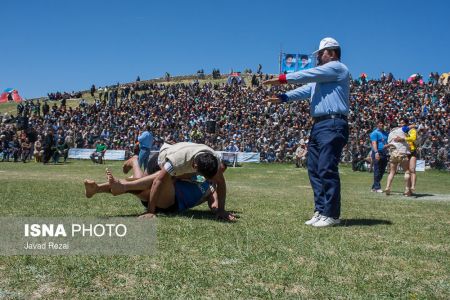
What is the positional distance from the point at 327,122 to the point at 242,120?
28787mm

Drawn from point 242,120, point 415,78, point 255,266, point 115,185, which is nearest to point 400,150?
point 115,185

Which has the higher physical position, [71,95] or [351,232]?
[71,95]

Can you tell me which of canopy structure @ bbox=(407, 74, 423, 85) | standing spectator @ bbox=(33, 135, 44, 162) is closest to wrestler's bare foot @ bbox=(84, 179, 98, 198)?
standing spectator @ bbox=(33, 135, 44, 162)

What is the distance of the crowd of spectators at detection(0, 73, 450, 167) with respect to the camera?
2764cm

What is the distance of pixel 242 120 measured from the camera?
34406 millimetres

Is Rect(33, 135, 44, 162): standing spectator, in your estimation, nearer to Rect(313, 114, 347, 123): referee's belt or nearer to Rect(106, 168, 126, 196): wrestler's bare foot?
Rect(106, 168, 126, 196): wrestler's bare foot

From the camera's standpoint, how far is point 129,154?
30.3 meters

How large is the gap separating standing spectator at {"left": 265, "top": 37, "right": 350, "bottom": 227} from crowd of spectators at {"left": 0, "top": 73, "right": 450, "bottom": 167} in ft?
60.7

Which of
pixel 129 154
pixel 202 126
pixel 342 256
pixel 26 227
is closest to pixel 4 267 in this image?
pixel 26 227

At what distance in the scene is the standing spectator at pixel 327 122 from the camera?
553cm

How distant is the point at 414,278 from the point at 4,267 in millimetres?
2636

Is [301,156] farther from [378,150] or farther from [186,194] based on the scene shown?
[186,194]

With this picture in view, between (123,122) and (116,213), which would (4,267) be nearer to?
(116,213)

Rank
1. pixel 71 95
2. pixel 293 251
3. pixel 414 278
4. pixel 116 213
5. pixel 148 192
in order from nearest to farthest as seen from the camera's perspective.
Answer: pixel 414 278 → pixel 293 251 → pixel 148 192 → pixel 116 213 → pixel 71 95
